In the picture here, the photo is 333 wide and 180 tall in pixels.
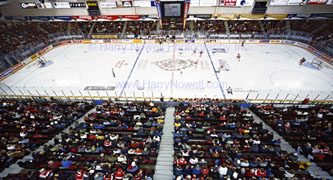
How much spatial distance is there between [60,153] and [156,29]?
30457 millimetres

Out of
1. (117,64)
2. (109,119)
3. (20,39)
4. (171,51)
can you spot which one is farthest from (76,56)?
(109,119)

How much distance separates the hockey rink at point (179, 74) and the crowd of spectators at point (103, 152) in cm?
617

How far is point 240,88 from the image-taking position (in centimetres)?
1778

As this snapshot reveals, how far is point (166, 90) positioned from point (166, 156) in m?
9.27

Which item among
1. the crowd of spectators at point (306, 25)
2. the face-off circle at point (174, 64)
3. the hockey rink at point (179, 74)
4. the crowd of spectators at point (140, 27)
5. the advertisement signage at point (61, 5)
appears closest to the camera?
the hockey rink at point (179, 74)

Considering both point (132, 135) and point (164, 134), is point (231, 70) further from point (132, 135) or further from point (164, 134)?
point (132, 135)

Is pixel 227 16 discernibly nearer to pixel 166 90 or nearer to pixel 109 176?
pixel 166 90

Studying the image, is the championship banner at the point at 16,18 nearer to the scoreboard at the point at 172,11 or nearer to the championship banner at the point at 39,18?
the championship banner at the point at 39,18

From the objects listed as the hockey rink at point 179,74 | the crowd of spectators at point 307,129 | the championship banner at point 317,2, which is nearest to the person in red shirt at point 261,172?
the crowd of spectators at point 307,129

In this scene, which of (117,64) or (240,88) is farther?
(117,64)

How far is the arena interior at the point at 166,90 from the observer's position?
27.2 ft

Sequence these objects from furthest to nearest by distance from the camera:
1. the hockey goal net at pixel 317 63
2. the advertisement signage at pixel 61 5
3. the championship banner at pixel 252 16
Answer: the advertisement signage at pixel 61 5 < the championship banner at pixel 252 16 < the hockey goal net at pixel 317 63

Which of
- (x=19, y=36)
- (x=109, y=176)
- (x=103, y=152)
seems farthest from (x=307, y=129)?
(x=19, y=36)

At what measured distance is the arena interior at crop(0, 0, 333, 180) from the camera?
830 cm
